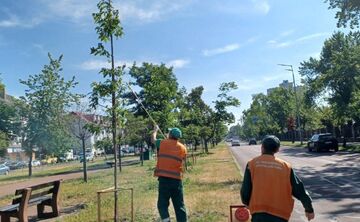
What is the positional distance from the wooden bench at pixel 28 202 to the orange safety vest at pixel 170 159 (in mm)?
3720

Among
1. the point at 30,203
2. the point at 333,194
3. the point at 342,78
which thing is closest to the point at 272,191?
the point at 30,203

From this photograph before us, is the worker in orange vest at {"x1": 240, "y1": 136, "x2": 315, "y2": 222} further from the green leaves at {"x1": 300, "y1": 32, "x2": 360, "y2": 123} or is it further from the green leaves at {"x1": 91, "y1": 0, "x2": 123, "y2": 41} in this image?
the green leaves at {"x1": 300, "y1": 32, "x2": 360, "y2": 123}

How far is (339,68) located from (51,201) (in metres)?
35.1

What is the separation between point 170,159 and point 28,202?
4.39 metres

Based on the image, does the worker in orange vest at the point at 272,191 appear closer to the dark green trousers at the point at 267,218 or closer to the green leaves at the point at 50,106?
the dark green trousers at the point at 267,218

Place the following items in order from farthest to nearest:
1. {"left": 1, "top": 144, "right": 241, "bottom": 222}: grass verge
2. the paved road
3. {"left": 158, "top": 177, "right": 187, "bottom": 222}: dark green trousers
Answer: {"left": 1, "top": 144, "right": 241, "bottom": 222}: grass verge → the paved road → {"left": 158, "top": 177, "right": 187, "bottom": 222}: dark green trousers

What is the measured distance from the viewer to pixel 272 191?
5.11m

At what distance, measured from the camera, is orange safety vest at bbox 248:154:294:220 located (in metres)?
5.11

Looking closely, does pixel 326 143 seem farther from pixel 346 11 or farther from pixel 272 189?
pixel 272 189

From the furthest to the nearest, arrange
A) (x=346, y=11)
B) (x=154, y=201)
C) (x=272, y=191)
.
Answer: (x=346, y=11)
(x=154, y=201)
(x=272, y=191)

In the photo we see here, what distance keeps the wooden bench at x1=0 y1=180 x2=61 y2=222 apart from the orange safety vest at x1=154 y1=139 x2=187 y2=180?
372 cm

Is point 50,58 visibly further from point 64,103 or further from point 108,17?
point 108,17

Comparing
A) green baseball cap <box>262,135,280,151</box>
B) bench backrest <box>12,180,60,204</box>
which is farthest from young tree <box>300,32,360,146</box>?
green baseball cap <box>262,135,280,151</box>

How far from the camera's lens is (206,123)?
5728cm
